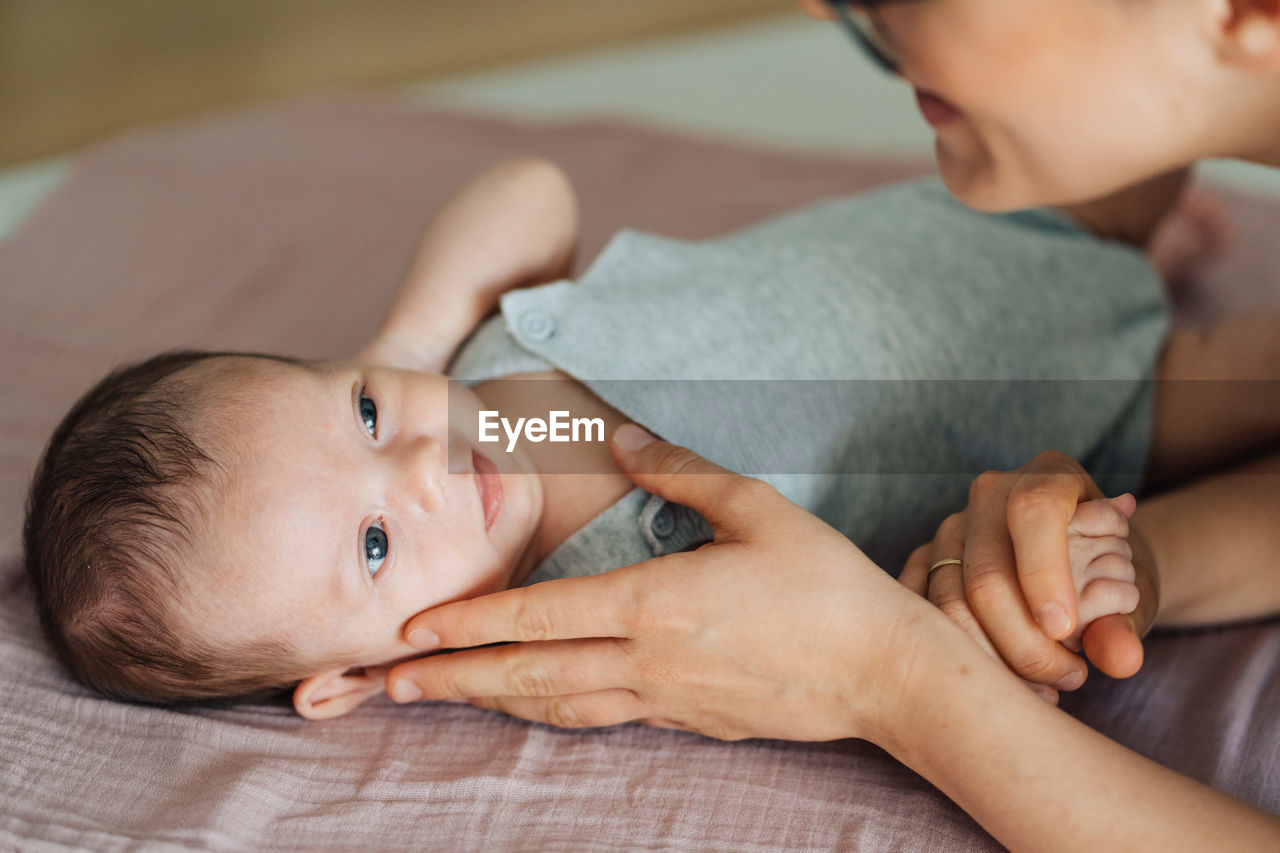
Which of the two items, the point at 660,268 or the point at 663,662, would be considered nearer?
the point at 663,662

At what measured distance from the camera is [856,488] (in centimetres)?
107

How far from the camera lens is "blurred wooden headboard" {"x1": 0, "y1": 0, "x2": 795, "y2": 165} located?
2.89 metres

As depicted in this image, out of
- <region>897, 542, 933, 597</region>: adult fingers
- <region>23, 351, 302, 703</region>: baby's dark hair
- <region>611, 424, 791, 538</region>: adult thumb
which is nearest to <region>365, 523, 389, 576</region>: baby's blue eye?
<region>23, 351, 302, 703</region>: baby's dark hair

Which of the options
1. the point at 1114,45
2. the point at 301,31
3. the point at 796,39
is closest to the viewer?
the point at 1114,45

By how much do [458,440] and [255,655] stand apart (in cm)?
27

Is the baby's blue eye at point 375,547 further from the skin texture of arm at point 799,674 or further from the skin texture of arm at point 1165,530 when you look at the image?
the skin texture of arm at point 1165,530

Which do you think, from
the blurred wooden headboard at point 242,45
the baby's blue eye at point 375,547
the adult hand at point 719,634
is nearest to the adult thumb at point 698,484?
the adult hand at point 719,634

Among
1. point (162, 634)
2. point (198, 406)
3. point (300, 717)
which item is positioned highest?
point (198, 406)

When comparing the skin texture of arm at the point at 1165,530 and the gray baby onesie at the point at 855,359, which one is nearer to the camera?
the skin texture of arm at the point at 1165,530

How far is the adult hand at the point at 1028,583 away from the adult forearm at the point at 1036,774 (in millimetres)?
33

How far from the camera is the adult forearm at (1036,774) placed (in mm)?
713

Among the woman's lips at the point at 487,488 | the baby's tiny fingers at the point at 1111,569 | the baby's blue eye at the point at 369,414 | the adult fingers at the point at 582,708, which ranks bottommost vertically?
the adult fingers at the point at 582,708

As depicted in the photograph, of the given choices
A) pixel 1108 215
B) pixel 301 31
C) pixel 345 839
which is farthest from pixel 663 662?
pixel 301 31

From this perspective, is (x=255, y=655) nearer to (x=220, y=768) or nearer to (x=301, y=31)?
(x=220, y=768)
